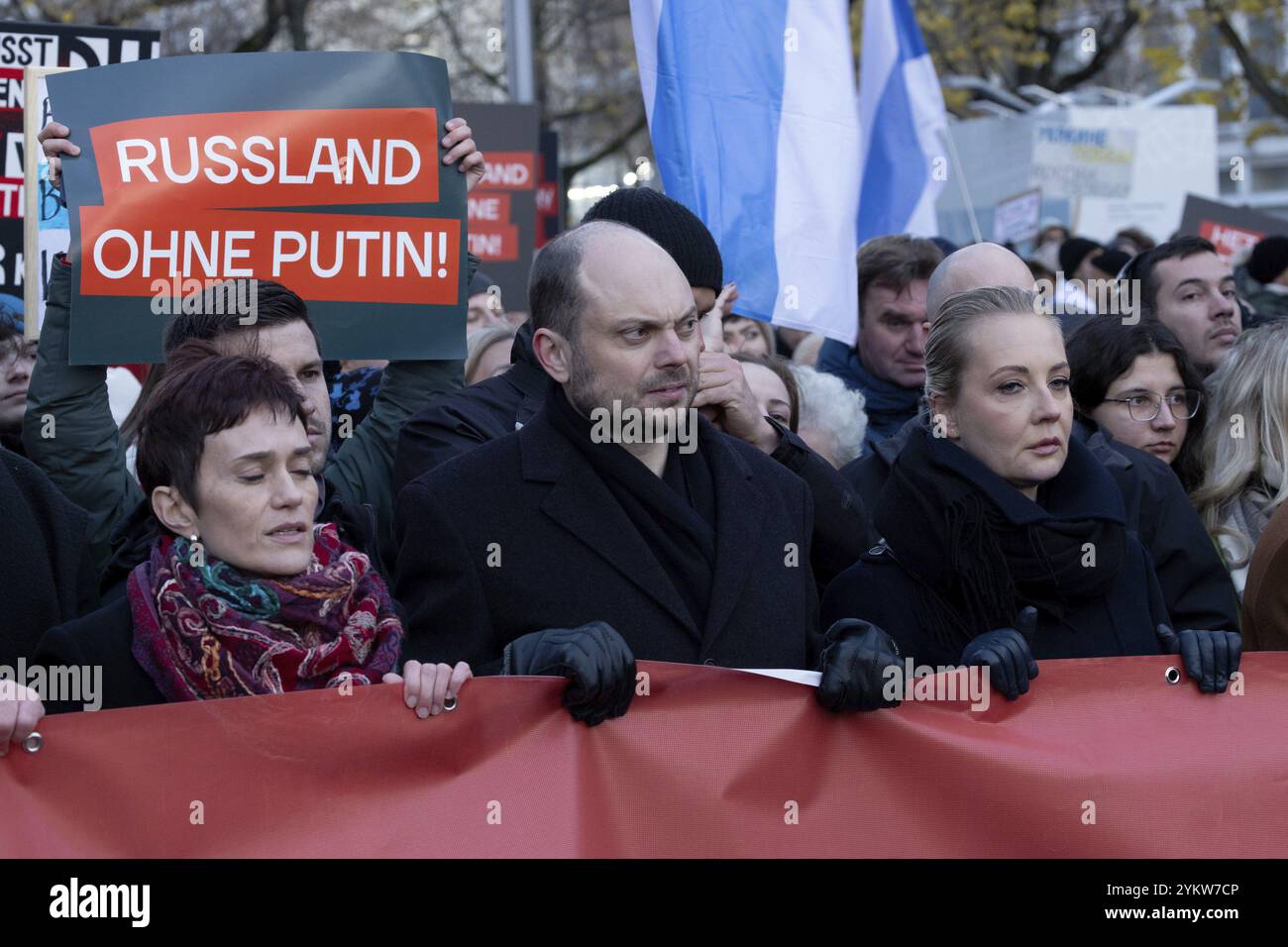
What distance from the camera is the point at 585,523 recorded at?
3420mm

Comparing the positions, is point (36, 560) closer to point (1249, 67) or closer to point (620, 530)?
point (620, 530)

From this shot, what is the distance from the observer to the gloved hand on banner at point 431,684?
322 centimetres

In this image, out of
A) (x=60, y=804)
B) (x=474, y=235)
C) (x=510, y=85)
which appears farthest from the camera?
(x=510, y=85)

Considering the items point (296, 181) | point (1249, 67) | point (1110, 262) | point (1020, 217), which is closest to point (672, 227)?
point (296, 181)

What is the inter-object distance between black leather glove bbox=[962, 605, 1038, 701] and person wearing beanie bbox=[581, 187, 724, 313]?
1.23 m

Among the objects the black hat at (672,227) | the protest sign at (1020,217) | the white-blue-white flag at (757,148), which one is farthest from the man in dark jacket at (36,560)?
the protest sign at (1020,217)

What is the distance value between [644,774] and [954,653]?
75 centimetres

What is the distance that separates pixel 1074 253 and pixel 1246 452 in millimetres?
6283

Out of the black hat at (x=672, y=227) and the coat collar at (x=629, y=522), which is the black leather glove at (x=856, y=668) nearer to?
the coat collar at (x=629, y=522)

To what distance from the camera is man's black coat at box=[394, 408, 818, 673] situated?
133 inches

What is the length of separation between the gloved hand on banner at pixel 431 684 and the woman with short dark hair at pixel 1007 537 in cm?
97
